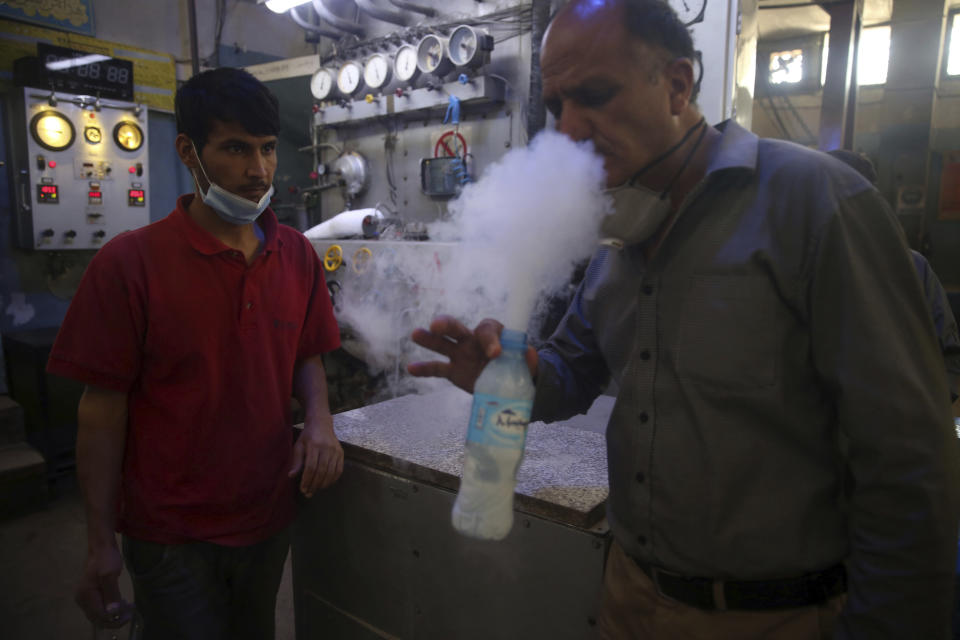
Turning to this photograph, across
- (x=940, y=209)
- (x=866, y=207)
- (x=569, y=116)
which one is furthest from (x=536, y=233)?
(x=940, y=209)

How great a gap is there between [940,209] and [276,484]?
8724mm

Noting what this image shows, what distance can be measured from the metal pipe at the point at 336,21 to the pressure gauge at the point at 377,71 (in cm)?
50

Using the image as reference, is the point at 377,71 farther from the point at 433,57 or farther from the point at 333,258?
the point at 333,258

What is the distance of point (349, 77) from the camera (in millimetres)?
4824

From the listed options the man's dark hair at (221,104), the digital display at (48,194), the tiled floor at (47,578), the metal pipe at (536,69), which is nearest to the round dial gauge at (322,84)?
the metal pipe at (536,69)

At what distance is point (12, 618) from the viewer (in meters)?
2.74

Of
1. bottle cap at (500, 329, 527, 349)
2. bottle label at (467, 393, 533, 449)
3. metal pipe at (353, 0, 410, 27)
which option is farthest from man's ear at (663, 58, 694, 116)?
metal pipe at (353, 0, 410, 27)

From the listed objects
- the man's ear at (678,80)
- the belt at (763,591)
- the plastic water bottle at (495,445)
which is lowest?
the belt at (763,591)

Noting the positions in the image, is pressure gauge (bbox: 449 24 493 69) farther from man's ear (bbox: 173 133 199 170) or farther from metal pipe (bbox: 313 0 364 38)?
man's ear (bbox: 173 133 199 170)

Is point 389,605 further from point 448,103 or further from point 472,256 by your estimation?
point 448,103

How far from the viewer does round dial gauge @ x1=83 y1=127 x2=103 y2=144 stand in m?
4.77

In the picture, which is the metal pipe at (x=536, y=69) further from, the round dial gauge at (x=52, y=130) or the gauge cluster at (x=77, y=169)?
the round dial gauge at (x=52, y=130)

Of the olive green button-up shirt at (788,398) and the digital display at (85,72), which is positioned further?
the digital display at (85,72)

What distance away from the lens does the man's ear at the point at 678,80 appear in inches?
39.4
